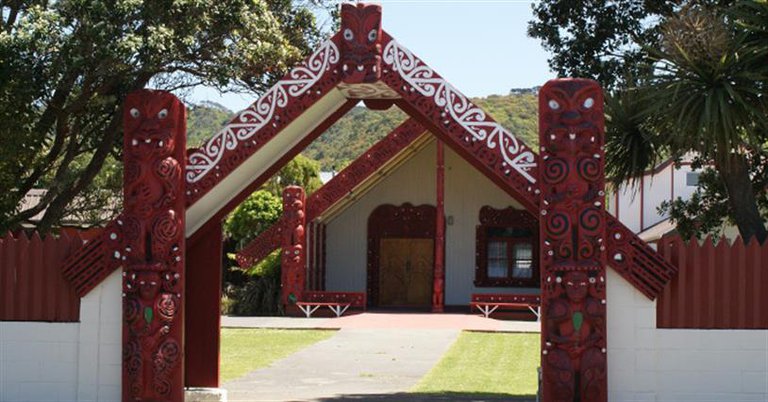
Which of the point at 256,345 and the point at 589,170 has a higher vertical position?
the point at 589,170

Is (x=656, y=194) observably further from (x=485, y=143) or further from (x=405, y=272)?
(x=485, y=143)

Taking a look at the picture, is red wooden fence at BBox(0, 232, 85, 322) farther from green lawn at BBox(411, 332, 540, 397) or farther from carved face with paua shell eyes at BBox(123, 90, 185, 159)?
green lawn at BBox(411, 332, 540, 397)

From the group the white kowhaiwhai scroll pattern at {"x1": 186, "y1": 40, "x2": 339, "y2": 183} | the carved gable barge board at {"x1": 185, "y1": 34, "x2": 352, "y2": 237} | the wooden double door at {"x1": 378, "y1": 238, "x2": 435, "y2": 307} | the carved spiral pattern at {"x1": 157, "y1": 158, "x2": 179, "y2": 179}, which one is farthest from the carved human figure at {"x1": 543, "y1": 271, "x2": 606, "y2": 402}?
the wooden double door at {"x1": 378, "y1": 238, "x2": 435, "y2": 307}

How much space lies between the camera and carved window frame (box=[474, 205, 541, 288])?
31.6 meters

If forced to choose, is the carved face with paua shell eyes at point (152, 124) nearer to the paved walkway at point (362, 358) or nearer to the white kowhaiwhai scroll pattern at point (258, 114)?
the white kowhaiwhai scroll pattern at point (258, 114)

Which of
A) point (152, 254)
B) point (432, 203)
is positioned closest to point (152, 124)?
point (152, 254)

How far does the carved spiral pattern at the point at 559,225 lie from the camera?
961cm

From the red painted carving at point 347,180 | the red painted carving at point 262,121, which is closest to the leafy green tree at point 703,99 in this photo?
the red painted carving at point 262,121

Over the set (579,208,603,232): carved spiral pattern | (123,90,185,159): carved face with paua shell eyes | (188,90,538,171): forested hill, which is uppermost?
(188,90,538,171): forested hill

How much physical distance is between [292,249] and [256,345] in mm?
8741

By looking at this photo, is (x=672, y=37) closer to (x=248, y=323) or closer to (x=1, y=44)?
(x=1, y=44)

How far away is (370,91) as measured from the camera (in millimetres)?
10500

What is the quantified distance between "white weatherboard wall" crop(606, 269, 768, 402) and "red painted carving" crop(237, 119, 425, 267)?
747 inches

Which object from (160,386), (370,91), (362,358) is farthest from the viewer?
(362,358)
